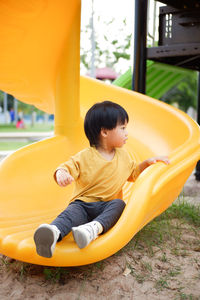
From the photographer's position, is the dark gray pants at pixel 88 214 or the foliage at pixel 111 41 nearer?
the dark gray pants at pixel 88 214

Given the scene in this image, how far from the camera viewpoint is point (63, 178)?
1448mm

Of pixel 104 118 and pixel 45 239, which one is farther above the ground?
pixel 104 118

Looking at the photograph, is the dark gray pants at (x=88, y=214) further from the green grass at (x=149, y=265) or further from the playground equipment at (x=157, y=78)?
the playground equipment at (x=157, y=78)

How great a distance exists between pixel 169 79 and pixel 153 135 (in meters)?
1.75

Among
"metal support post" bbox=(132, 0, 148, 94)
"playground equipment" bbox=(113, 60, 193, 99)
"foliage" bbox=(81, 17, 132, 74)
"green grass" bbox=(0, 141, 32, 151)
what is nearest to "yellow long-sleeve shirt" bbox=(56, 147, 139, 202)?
"metal support post" bbox=(132, 0, 148, 94)

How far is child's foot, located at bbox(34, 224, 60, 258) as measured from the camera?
1.29 meters

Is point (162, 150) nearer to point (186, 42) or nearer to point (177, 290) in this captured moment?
point (186, 42)

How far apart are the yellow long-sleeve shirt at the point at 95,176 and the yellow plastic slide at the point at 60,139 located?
10 centimetres

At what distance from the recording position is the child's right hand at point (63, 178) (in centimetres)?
145

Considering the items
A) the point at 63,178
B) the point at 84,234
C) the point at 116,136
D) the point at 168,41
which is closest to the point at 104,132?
the point at 116,136

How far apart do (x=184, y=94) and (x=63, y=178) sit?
58.6ft

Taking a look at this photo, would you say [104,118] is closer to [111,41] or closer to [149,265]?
[149,265]

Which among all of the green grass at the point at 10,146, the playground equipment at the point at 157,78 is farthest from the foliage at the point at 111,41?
the playground equipment at the point at 157,78

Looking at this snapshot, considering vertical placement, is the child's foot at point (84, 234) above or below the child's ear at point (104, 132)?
below
